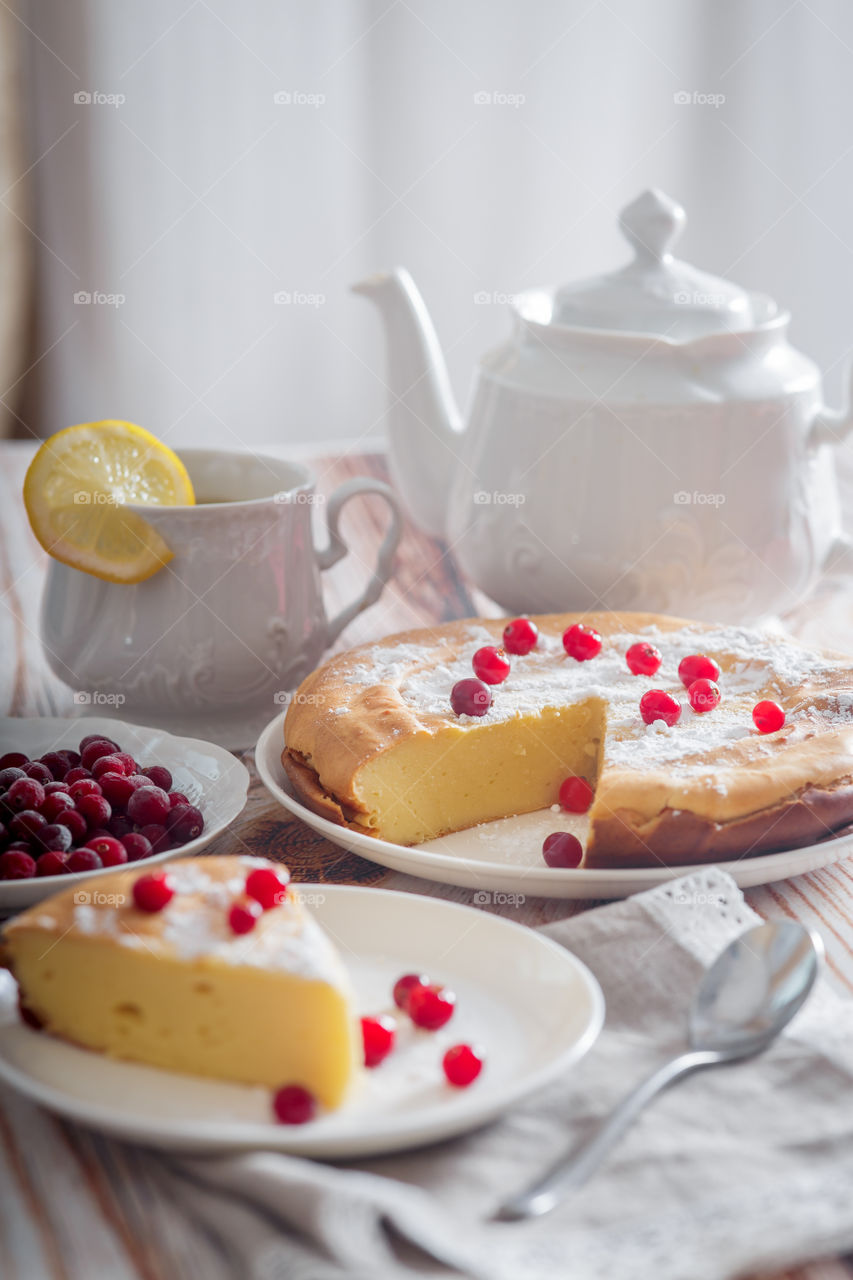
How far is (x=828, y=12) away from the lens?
4062 mm

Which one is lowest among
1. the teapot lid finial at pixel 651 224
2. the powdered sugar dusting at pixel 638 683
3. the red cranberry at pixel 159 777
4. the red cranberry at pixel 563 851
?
the red cranberry at pixel 563 851

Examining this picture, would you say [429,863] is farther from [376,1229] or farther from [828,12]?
[828,12]

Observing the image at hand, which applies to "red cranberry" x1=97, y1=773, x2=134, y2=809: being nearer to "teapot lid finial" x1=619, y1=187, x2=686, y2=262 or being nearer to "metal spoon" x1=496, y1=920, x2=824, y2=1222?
"metal spoon" x1=496, y1=920, x2=824, y2=1222

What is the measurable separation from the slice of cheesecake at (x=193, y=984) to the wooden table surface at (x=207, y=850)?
0.29 feet

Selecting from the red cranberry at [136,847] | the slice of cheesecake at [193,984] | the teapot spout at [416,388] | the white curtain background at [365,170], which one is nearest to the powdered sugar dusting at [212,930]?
the slice of cheesecake at [193,984]

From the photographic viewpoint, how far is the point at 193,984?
3.40 ft

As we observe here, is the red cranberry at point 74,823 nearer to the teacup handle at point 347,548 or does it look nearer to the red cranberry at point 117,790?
the red cranberry at point 117,790

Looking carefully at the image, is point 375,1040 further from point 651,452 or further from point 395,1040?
point 651,452

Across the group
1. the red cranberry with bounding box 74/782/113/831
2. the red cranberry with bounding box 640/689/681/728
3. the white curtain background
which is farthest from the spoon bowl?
the white curtain background

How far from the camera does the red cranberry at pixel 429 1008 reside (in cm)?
111

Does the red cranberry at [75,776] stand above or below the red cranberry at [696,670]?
below

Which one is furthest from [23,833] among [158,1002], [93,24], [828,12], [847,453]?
[828,12]

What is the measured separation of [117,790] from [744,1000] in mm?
701

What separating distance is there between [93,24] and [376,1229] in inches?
162
